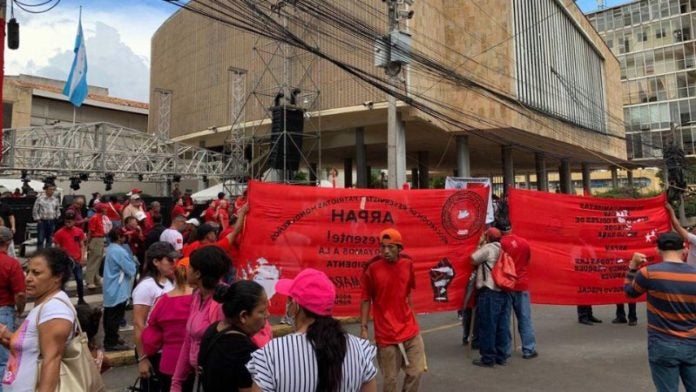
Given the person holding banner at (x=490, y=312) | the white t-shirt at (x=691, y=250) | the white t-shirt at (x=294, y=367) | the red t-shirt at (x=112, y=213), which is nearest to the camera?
the white t-shirt at (x=294, y=367)

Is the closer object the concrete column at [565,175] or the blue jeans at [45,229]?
the blue jeans at [45,229]

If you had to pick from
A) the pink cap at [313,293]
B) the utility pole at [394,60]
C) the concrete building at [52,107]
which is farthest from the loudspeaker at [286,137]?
the pink cap at [313,293]

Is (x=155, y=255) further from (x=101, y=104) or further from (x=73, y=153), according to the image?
(x=101, y=104)

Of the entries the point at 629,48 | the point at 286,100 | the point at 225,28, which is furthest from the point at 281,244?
the point at 629,48

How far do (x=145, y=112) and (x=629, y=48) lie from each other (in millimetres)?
53440

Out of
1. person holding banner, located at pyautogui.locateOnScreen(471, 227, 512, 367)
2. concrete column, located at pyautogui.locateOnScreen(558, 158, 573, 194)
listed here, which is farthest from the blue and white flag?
concrete column, located at pyautogui.locateOnScreen(558, 158, 573, 194)

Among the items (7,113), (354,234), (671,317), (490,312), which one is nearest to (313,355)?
(671,317)

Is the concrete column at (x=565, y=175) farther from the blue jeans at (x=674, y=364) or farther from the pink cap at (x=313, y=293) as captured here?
the pink cap at (x=313, y=293)

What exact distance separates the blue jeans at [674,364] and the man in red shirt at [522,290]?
2445mm

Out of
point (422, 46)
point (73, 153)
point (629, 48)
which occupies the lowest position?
point (73, 153)

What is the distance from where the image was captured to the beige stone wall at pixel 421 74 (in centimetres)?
2202

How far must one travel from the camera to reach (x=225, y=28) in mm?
27859

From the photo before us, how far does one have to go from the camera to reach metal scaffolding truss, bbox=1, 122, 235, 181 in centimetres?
1883

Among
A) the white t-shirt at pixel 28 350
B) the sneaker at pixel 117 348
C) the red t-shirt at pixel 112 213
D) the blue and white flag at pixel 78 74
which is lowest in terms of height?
the sneaker at pixel 117 348
